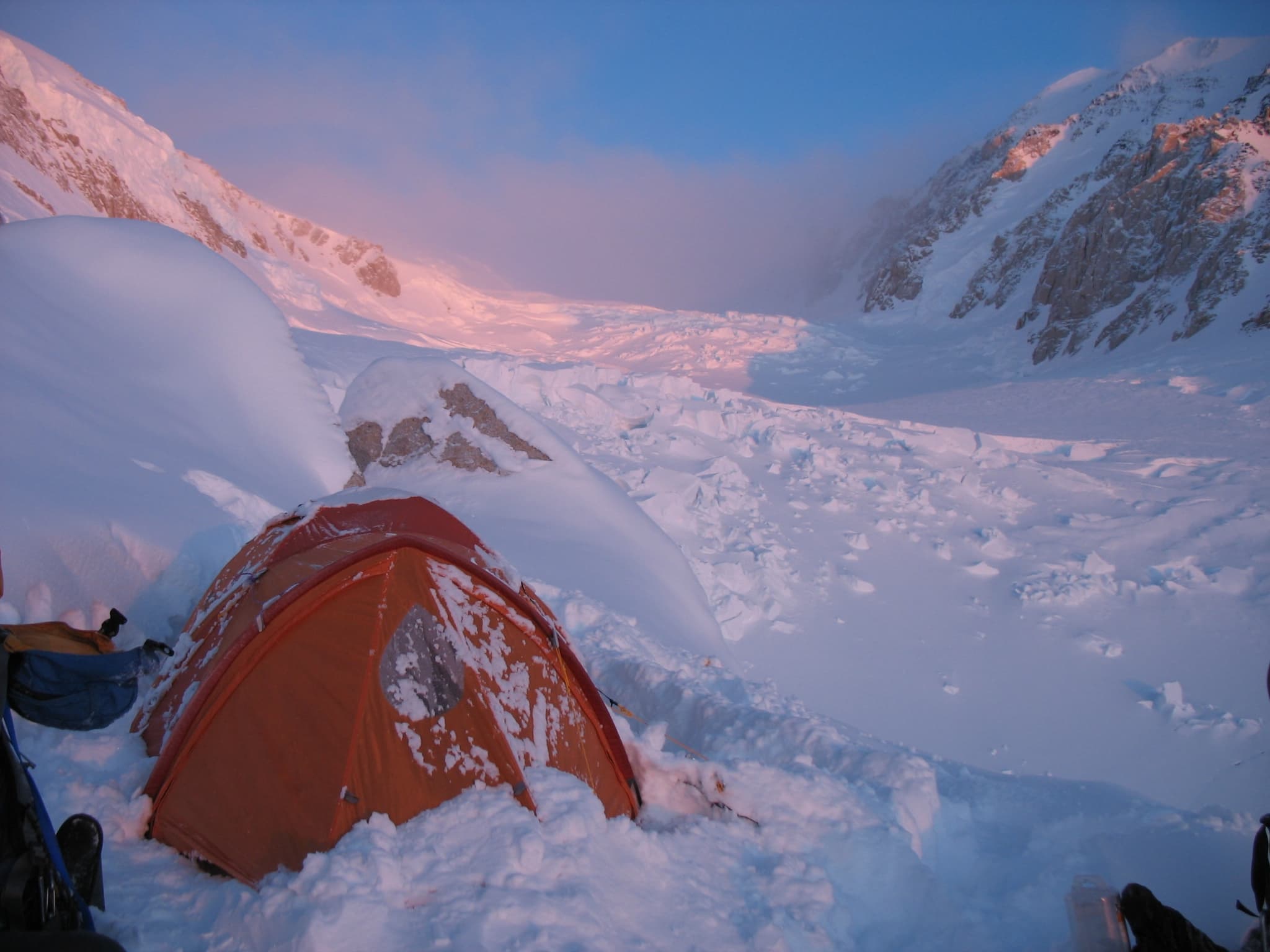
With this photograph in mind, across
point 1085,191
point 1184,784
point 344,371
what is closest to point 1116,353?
point 1085,191

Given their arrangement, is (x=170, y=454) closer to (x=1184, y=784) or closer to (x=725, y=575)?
(x=725, y=575)

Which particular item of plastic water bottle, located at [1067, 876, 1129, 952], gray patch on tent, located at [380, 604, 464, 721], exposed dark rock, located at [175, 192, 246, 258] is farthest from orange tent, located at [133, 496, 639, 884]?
exposed dark rock, located at [175, 192, 246, 258]

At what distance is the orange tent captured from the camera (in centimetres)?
274

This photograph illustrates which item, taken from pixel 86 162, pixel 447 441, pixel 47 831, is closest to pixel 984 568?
pixel 447 441

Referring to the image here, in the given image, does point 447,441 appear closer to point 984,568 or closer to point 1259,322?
point 984,568

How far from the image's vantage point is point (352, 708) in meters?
2.84

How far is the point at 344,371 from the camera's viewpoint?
13.6 metres

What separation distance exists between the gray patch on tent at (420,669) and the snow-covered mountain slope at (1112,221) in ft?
87.3

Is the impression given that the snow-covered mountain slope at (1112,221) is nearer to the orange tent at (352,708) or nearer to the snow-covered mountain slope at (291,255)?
the snow-covered mountain slope at (291,255)

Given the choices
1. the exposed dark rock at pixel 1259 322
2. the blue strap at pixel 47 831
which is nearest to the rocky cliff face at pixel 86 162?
the blue strap at pixel 47 831

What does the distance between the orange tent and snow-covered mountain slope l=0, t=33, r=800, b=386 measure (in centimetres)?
1814

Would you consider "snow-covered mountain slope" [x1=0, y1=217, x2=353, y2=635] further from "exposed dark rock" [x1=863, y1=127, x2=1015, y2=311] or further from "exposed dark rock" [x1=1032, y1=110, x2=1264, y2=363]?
"exposed dark rock" [x1=863, y1=127, x2=1015, y2=311]

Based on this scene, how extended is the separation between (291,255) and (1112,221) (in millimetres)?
47102

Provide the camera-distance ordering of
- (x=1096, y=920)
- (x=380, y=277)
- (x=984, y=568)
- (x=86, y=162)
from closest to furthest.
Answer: (x=1096, y=920) < (x=984, y=568) < (x=86, y=162) < (x=380, y=277)
